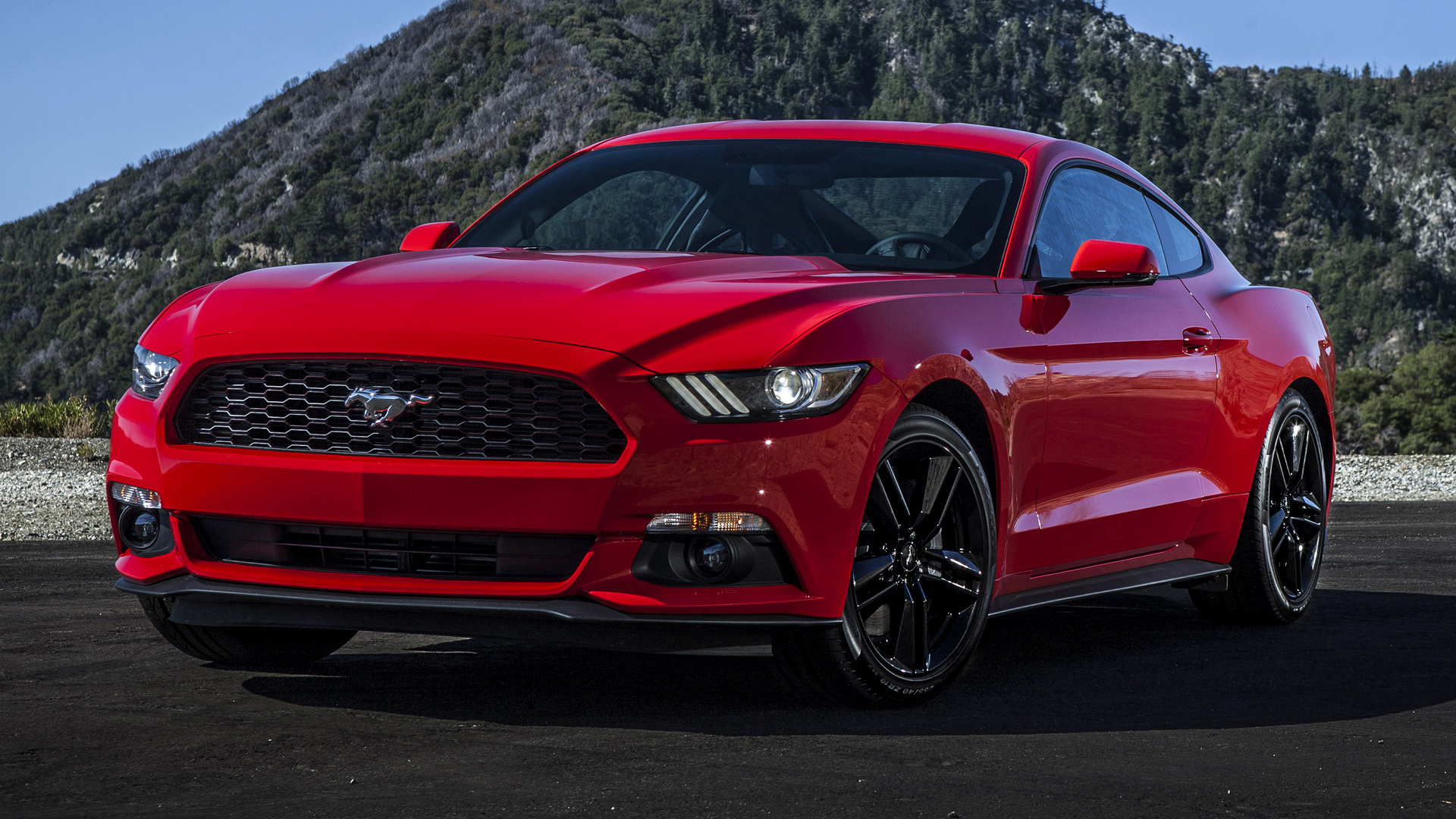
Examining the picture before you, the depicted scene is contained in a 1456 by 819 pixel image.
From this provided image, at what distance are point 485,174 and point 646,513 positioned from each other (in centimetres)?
8795

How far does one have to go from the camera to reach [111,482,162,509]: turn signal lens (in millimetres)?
4359

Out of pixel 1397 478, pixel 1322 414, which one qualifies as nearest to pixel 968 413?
pixel 1322 414

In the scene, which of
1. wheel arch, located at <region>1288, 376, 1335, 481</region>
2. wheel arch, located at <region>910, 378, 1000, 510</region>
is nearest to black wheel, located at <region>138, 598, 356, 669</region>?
wheel arch, located at <region>910, 378, 1000, 510</region>

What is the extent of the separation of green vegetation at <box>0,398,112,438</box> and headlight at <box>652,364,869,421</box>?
17.6 meters

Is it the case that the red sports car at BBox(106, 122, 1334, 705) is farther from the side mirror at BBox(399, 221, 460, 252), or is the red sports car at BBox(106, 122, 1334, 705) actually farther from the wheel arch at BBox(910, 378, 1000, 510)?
the side mirror at BBox(399, 221, 460, 252)

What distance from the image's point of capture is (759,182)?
5535mm

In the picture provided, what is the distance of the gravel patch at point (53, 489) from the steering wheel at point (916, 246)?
6.24m

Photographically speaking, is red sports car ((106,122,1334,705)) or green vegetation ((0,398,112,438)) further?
green vegetation ((0,398,112,438))

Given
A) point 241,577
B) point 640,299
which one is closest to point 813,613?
point 640,299

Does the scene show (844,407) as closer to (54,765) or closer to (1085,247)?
(1085,247)

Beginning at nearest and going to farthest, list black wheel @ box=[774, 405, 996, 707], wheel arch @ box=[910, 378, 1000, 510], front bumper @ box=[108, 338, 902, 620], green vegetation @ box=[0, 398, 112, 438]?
front bumper @ box=[108, 338, 902, 620] < black wheel @ box=[774, 405, 996, 707] < wheel arch @ box=[910, 378, 1000, 510] < green vegetation @ box=[0, 398, 112, 438]

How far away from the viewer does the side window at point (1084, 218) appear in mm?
5430

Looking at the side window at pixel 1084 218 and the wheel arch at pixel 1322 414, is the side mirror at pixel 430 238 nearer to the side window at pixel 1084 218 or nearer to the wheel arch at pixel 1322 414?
the side window at pixel 1084 218

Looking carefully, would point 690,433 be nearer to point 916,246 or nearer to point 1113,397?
point 916,246
